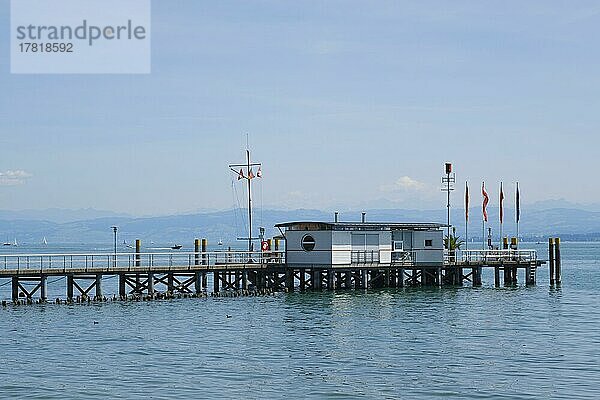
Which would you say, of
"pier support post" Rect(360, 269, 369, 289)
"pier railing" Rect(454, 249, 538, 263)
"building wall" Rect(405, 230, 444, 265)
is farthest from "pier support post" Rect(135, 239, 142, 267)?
"pier railing" Rect(454, 249, 538, 263)

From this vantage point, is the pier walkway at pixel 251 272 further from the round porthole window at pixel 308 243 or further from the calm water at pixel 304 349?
the calm water at pixel 304 349

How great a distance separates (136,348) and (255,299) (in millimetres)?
18746

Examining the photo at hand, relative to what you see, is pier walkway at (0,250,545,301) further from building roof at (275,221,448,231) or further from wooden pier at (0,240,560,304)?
building roof at (275,221,448,231)

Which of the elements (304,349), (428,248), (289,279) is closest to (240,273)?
(289,279)

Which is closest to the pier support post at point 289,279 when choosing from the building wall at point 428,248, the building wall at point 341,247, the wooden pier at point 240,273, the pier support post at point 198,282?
the wooden pier at point 240,273

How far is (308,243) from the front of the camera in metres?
60.2

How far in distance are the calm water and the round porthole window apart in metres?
3.25

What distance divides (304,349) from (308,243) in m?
21.5

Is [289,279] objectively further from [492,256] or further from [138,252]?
[492,256]

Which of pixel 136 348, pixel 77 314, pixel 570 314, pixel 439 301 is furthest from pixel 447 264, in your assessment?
pixel 136 348

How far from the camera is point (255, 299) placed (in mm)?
56969

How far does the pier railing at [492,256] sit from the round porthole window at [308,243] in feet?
36.7

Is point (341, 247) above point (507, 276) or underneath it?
above

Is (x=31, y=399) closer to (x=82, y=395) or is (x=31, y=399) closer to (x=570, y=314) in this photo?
(x=82, y=395)
